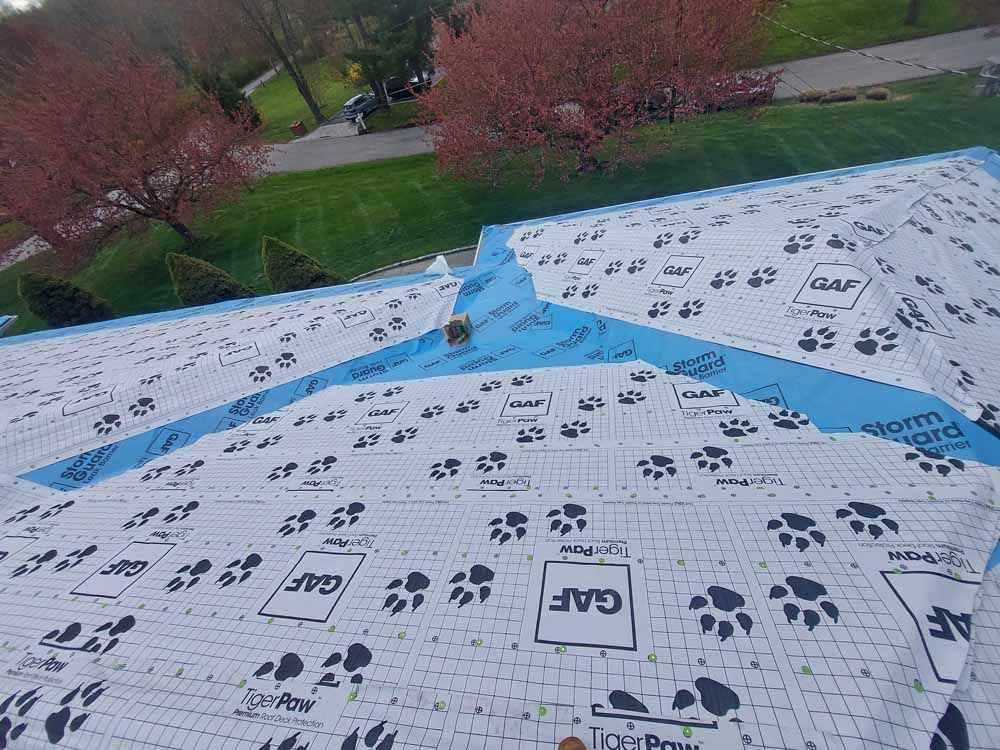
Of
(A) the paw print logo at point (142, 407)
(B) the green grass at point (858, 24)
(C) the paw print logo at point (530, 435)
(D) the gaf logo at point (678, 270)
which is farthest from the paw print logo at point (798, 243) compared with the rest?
(B) the green grass at point (858, 24)

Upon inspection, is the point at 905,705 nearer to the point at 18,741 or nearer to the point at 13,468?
the point at 18,741

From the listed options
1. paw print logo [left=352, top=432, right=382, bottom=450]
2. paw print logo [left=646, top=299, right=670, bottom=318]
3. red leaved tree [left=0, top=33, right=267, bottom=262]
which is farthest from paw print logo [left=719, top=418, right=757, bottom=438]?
red leaved tree [left=0, top=33, right=267, bottom=262]

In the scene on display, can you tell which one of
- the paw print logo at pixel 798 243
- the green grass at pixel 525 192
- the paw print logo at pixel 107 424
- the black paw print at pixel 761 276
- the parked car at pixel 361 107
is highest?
the parked car at pixel 361 107

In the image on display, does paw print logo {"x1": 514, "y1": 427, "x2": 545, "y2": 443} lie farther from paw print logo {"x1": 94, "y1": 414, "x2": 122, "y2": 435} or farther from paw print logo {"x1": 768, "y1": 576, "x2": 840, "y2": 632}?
paw print logo {"x1": 94, "y1": 414, "x2": 122, "y2": 435}

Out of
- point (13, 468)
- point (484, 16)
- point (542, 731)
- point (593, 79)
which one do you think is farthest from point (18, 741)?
point (484, 16)

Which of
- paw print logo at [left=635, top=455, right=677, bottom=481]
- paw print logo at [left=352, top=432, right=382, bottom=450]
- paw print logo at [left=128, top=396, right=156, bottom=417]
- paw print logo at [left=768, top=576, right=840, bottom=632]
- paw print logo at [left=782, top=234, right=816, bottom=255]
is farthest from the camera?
paw print logo at [left=128, top=396, right=156, bottom=417]

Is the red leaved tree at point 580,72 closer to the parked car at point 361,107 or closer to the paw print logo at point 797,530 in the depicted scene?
the paw print logo at point 797,530
